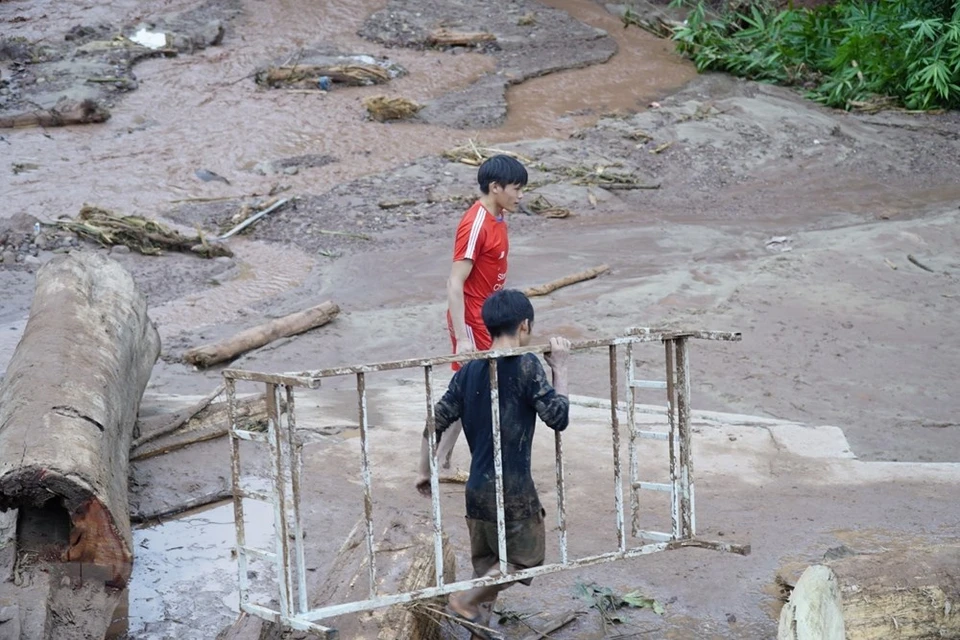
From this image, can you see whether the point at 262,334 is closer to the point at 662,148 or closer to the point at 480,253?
the point at 480,253

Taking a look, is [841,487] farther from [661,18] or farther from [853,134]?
[661,18]

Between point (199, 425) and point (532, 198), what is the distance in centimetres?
676

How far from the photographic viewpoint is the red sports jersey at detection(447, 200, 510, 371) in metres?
5.39

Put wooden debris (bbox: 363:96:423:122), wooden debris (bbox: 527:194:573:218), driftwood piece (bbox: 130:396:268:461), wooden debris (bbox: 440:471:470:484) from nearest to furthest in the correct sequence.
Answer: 1. wooden debris (bbox: 440:471:470:484)
2. driftwood piece (bbox: 130:396:268:461)
3. wooden debris (bbox: 527:194:573:218)
4. wooden debris (bbox: 363:96:423:122)

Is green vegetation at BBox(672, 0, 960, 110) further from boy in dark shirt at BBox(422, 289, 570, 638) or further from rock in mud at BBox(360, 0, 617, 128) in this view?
boy in dark shirt at BBox(422, 289, 570, 638)

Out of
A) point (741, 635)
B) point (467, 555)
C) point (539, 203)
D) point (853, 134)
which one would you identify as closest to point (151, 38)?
point (539, 203)

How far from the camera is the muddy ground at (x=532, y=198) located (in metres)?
8.52

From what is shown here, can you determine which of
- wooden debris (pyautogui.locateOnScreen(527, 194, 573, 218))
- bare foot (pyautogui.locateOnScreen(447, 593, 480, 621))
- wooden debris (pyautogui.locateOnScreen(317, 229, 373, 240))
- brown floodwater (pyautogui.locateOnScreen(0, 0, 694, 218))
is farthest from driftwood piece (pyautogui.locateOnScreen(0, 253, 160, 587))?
wooden debris (pyautogui.locateOnScreen(527, 194, 573, 218))

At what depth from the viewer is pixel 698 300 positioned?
952cm

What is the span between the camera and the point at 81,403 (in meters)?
5.34

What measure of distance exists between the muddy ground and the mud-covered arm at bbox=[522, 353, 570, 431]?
121 centimetres

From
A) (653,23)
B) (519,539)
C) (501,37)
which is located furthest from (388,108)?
(519,539)

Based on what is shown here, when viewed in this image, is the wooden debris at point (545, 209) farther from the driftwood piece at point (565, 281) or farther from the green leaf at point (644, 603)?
the green leaf at point (644, 603)

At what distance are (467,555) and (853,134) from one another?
1197 cm
